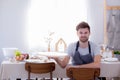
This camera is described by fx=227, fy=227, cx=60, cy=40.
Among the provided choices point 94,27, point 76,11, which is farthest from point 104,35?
point 76,11

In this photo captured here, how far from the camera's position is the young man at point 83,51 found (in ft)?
6.97

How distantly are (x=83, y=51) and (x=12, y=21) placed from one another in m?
2.26

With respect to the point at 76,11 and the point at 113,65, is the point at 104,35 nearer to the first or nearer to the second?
the point at 76,11

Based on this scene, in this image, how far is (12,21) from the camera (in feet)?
13.6

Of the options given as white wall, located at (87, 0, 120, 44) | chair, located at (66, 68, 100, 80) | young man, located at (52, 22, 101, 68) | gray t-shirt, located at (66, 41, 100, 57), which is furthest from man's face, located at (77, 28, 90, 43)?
white wall, located at (87, 0, 120, 44)

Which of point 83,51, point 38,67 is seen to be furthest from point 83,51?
point 38,67

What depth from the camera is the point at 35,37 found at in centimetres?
419

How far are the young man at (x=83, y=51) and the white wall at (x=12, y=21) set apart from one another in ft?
6.87

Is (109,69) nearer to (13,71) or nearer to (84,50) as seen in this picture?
(84,50)

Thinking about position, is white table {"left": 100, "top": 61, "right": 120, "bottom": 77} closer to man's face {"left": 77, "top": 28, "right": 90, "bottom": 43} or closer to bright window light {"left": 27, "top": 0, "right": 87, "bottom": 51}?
man's face {"left": 77, "top": 28, "right": 90, "bottom": 43}

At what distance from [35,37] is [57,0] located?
794mm

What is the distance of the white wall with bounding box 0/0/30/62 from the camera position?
412 centimetres

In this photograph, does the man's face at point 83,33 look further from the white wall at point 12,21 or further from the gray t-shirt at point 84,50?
the white wall at point 12,21

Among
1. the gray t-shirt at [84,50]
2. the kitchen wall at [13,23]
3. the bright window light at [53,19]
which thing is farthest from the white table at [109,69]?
the kitchen wall at [13,23]
